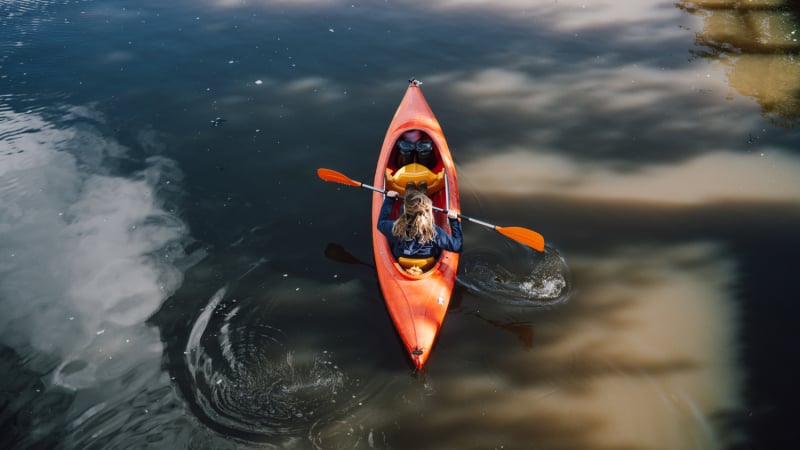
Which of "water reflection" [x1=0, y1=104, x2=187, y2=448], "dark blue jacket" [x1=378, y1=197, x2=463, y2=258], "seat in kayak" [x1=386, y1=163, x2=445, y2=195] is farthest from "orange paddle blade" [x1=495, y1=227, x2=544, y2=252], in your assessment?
"water reflection" [x1=0, y1=104, x2=187, y2=448]

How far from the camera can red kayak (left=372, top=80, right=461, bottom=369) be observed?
17.1 feet

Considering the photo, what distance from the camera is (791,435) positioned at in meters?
4.67

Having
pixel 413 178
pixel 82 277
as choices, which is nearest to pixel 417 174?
pixel 413 178

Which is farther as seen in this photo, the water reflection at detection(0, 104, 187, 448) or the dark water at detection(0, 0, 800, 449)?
the water reflection at detection(0, 104, 187, 448)

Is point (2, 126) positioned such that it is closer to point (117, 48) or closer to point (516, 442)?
point (117, 48)

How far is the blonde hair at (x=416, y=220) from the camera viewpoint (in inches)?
202

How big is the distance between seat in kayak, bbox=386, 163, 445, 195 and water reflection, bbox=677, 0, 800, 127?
553 centimetres

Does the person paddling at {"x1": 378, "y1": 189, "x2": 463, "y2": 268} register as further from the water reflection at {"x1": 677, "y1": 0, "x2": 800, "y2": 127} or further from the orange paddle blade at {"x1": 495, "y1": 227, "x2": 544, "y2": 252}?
the water reflection at {"x1": 677, "y1": 0, "x2": 800, "y2": 127}

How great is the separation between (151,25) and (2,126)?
4218 millimetres

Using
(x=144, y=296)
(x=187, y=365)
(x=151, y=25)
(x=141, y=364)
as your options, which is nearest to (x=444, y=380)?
(x=187, y=365)

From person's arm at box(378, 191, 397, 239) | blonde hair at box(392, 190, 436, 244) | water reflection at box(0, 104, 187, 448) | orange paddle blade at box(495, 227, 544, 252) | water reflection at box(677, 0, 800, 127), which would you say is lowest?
water reflection at box(0, 104, 187, 448)

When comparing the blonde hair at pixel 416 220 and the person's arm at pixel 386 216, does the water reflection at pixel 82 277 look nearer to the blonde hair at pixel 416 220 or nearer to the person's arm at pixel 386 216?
the person's arm at pixel 386 216

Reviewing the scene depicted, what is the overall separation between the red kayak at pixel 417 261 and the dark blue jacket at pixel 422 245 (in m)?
0.08

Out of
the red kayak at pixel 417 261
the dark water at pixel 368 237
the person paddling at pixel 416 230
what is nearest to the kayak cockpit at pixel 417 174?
the red kayak at pixel 417 261
